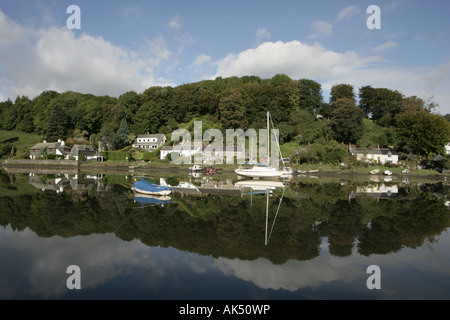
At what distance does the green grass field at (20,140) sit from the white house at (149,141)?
2272 cm

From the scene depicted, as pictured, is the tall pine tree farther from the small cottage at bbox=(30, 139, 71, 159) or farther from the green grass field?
the small cottage at bbox=(30, 139, 71, 159)

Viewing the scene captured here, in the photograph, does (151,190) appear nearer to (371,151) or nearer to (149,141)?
(371,151)

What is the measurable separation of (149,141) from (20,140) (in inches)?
1390

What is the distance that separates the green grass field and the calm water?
55479 millimetres

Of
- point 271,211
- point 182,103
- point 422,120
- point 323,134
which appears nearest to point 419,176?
point 422,120

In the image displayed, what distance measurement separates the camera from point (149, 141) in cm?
6300

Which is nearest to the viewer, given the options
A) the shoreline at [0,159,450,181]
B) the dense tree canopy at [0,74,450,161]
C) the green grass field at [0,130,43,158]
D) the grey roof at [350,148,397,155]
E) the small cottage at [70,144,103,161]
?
the shoreline at [0,159,450,181]

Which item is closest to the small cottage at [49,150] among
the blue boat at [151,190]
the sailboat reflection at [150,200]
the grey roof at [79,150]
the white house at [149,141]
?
the grey roof at [79,150]

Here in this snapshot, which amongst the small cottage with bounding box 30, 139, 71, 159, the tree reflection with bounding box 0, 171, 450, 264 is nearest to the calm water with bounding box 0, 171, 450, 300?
the tree reflection with bounding box 0, 171, 450, 264

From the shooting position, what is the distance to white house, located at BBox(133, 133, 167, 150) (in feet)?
204

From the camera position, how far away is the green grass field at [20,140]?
6081cm

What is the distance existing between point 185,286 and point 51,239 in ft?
19.7

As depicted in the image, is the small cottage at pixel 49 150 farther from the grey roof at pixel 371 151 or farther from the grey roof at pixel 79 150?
the grey roof at pixel 371 151

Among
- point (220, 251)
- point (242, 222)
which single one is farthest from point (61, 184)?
point (220, 251)
